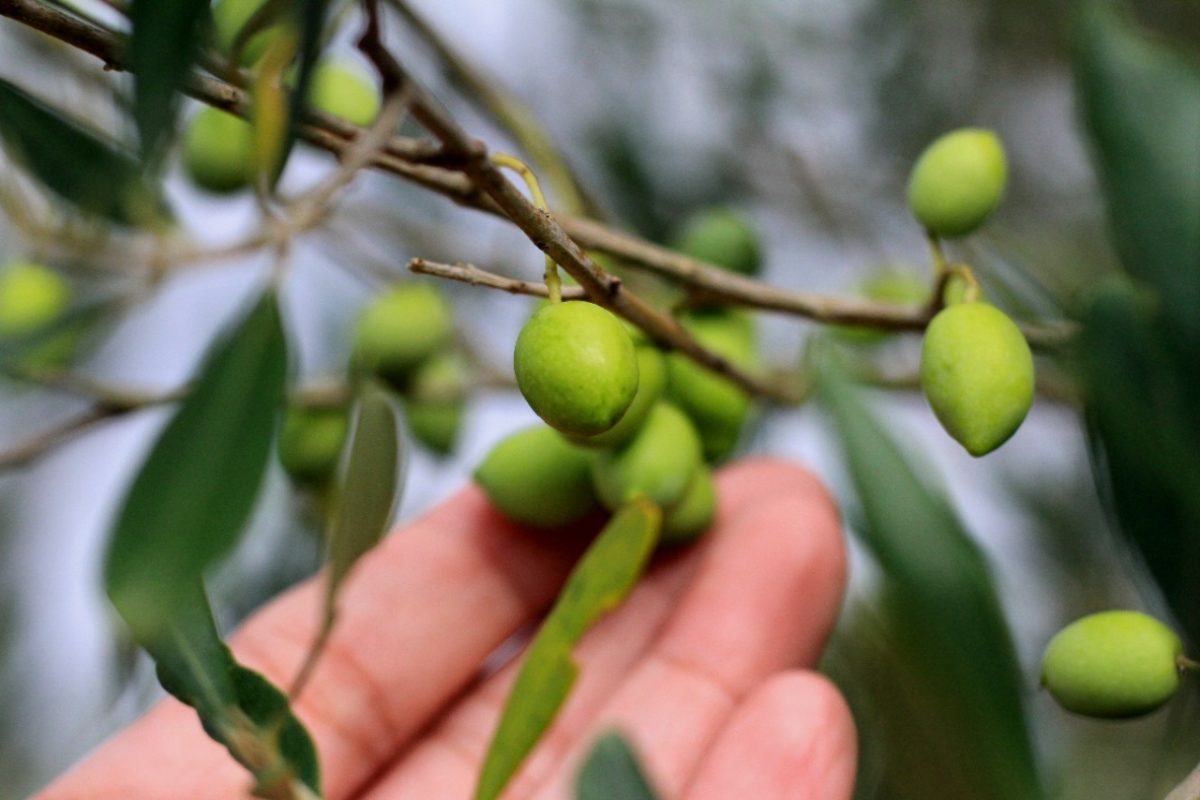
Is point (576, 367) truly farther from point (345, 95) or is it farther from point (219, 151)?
point (219, 151)

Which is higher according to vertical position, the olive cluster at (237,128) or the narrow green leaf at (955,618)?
the olive cluster at (237,128)

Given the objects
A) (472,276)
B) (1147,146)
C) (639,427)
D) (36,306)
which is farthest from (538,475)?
(36,306)

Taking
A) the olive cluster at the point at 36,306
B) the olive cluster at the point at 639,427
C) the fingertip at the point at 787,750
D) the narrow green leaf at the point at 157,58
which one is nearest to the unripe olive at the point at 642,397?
the olive cluster at the point at 639,427

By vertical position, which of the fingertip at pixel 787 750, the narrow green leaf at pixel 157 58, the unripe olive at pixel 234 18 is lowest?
the fingertip at pixel 787 750

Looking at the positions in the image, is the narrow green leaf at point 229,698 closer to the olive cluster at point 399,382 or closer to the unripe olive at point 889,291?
the olive cluster at point 399,382

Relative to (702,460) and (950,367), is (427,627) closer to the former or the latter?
(702,460)

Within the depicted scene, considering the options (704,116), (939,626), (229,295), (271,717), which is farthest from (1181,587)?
(229,295)

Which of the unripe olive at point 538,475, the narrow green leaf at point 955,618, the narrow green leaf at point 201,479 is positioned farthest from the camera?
the unripe olive at point 538,475
